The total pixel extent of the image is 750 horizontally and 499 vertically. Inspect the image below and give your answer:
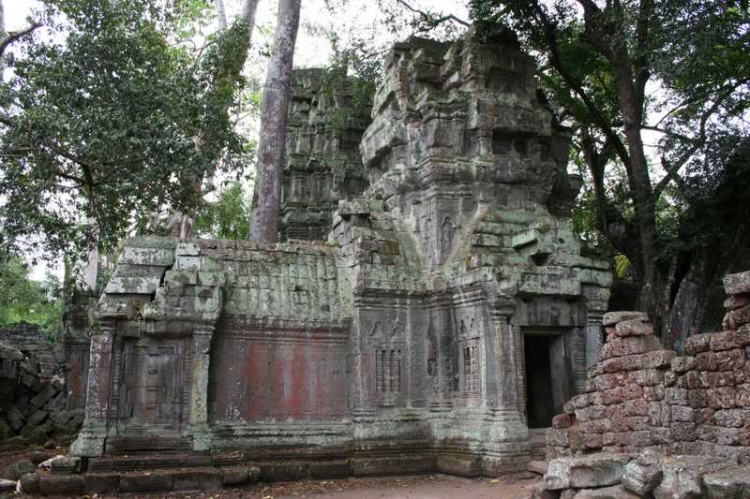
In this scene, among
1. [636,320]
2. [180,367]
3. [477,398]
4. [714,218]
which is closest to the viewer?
[636,320]

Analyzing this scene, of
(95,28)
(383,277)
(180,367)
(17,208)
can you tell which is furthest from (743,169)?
(17,208)

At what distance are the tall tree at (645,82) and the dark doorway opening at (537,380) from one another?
105 inches

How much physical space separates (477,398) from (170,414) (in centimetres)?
443

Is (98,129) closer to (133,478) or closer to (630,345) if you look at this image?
(133,478)

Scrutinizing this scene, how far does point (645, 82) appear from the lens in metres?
14.9

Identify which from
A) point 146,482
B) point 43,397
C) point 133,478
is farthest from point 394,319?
point 43,397

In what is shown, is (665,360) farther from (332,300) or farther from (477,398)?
(332,300)

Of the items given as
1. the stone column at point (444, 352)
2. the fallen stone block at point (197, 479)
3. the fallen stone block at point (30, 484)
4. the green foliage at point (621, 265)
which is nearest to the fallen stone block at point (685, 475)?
Result: the stone column at point (444, 352)

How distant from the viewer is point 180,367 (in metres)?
9.78

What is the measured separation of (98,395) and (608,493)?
21.7 ft

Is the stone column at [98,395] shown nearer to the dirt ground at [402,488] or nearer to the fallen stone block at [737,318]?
the dirt ground at [402,488]

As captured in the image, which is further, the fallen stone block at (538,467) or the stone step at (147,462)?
the fallen stone block at (538,467)

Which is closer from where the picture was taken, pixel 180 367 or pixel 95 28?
pixel 180 367

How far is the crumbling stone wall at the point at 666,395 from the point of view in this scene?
21.7ft
